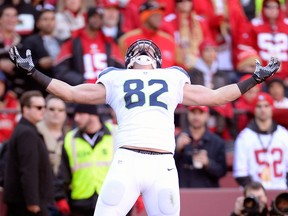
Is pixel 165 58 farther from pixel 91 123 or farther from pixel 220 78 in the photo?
pixel 91 123

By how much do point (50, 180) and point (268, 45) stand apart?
481cm

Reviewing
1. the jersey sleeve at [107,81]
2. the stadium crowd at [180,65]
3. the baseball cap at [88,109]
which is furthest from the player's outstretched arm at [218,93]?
the baseball cap at [88,109]

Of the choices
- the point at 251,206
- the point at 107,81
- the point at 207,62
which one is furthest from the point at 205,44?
the point at 107,81

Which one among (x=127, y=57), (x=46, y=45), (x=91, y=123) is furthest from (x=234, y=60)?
(x=127, y=57)

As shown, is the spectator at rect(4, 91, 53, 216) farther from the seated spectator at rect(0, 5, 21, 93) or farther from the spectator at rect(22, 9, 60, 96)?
the seated spectator at rect(0, 5, 21, 93)

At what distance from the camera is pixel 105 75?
805 centimetres

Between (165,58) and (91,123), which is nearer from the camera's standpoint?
(91,123)

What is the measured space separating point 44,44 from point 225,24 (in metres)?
2.73

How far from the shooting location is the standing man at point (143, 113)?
7656 mm

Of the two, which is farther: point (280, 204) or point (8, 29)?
point (8, 29)

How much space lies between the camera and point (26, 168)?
10055 mm

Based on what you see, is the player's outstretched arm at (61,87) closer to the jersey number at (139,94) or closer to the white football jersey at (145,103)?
the white football jersey at (145,103)

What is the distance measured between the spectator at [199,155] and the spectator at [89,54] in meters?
1.69

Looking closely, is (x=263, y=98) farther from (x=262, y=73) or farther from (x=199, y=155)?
(x=262, y=73)
